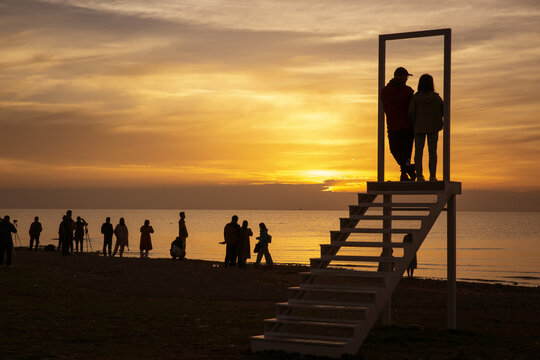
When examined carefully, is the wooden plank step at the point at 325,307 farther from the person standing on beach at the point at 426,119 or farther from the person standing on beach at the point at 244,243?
the person standing on beach at the point at 244,243

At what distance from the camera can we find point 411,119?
41.2ft

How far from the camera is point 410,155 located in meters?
13.0

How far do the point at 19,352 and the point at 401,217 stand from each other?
6.29 meters

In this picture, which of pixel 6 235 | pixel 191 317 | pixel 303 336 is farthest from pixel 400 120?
pixel 6 235

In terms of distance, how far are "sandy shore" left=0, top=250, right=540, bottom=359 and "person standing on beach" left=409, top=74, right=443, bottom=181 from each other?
304cm

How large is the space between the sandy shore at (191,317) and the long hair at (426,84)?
425 centimetres

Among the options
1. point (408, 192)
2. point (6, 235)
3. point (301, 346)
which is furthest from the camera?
point (6, 235)

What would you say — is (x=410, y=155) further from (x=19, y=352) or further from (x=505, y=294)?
(x=505, y=294)

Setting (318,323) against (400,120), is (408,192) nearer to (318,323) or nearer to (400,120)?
(400,120)

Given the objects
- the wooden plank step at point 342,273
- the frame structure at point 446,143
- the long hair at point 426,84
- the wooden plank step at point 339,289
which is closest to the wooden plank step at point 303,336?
the wooden plank step at point 339,289

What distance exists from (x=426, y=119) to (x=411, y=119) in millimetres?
326

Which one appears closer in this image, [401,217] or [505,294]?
[401,217]

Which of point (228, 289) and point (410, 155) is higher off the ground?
point (410, 155)

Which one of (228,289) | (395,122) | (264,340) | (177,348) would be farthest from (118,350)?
(228,289)
